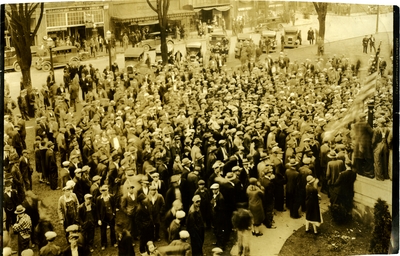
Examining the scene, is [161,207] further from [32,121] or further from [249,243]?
[32,121]

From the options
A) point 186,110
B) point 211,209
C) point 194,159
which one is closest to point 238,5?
point 186,110

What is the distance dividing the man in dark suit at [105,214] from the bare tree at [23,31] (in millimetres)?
1710

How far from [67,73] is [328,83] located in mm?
3709

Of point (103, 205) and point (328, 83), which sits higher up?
point (328, 83)

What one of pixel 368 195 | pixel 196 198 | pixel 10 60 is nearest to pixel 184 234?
pixel 196 198

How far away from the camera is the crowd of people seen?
19.8 ft

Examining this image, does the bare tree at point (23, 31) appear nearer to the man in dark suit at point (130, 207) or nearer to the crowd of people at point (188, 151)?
the crowd of people at point (188, 151)

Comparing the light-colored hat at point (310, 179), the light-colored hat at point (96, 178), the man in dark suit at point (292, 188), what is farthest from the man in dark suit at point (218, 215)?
the light-colored hat at point (96, 178)

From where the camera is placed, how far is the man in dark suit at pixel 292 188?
6570mm

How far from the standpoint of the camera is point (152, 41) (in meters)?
6.48

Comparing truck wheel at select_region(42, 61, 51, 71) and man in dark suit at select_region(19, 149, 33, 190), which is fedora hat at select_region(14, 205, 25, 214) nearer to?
man in dark suit at select_region(19, 149, 33, 190)

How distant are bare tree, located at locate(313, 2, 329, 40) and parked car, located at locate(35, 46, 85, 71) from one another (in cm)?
328

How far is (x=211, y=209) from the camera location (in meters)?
6.29

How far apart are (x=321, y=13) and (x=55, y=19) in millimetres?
3658
